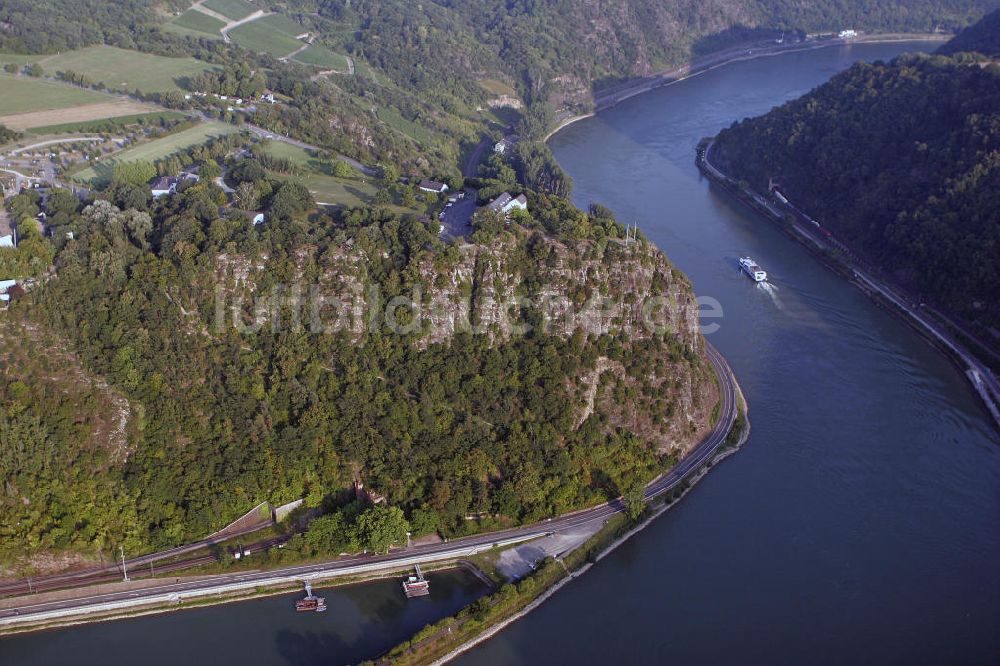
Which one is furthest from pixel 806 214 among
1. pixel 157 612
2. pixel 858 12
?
pixel 858 12

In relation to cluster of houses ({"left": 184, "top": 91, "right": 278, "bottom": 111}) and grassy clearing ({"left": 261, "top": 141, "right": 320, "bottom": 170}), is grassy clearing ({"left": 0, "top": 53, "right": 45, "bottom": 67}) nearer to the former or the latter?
cluster of houses ({"left": 184, "top": 91, "right": 278, "bottom": 111})

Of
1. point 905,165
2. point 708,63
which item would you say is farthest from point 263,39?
point 905,165

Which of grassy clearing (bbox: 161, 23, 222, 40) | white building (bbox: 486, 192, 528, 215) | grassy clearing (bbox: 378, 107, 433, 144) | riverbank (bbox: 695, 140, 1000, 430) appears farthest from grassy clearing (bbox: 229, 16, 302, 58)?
Result: white building (bbox: 486, 192, 528, 215)

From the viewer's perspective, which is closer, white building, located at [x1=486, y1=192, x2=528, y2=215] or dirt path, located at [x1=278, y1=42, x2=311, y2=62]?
white building, located at [x1=486, y1=192, x2=528, y2=215]

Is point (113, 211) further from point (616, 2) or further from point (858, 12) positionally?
point (858, 12)

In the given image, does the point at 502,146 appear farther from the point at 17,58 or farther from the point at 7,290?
the point at 7,290

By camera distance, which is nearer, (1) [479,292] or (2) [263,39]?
(1) [479,292]
